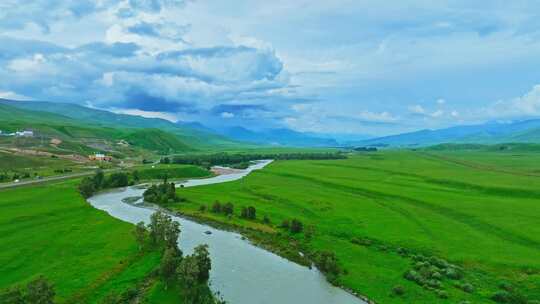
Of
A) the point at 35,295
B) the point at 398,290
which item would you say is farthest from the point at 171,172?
the point at 398,290

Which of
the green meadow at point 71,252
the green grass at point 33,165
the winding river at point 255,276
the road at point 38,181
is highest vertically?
the green grass at point 33,165

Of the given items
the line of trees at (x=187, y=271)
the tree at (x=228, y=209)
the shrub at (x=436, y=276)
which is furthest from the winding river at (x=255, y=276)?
the shrub at (x=436, y=276)

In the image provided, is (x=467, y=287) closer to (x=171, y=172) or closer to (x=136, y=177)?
(x=136, y=177)

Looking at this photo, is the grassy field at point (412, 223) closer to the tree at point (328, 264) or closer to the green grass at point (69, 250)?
the tree at point (328, 264)

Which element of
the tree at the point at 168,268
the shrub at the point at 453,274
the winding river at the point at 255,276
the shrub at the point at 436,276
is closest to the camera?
the winding river at the point at 255,276

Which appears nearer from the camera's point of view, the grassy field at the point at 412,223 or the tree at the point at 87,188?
the grassy field at the point at 412,223

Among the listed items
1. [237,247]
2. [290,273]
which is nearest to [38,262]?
[237,247]

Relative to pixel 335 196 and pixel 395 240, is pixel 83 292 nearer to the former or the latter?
pixel 395 240

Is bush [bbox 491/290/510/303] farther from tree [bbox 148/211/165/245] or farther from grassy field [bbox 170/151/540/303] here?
tree [bbox 148/211/165/245]

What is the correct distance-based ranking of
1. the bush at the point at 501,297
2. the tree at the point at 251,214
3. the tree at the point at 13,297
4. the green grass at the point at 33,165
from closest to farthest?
the tree at the point at 13,297 < the bush at the point at 501,297 < the tree at the point at 251,214 < the green grass at the point at 33,165
